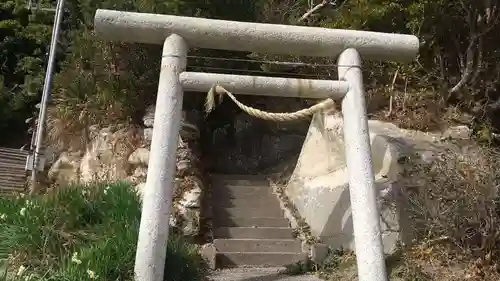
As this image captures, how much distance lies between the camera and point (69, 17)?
1227cm

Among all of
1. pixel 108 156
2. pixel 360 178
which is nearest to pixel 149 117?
pixel 108 156

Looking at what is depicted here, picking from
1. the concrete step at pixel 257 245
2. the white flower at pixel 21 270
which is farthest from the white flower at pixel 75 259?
the concrete step at pixel 257 245

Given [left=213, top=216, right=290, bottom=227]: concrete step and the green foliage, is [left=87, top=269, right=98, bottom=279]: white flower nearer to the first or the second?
[left=213, top=216, right=290, bottom=227]: concrete step

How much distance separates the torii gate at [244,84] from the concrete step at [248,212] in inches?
129

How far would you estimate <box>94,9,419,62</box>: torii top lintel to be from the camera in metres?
5.41

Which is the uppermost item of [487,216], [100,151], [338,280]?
[100,151]

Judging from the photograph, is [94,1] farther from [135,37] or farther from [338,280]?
[338,280]

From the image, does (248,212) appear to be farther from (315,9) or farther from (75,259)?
(315,9)

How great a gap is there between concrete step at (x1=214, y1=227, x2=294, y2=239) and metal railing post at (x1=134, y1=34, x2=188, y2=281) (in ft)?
8.83

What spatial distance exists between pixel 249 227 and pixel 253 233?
186mm

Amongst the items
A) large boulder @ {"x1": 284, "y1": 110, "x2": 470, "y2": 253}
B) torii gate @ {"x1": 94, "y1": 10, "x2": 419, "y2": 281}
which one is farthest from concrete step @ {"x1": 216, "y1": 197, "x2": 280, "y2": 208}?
torii gate @ {"x1": 94, "y1": 10, "x2": 419, "y2": 281}

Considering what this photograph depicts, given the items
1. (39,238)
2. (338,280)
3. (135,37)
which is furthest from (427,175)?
(39,238)

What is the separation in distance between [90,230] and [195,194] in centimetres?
255

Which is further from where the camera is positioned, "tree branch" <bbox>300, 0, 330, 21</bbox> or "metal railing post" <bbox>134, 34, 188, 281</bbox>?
"tree branch" <bbox>300, 0, 330, 21</bbox>
